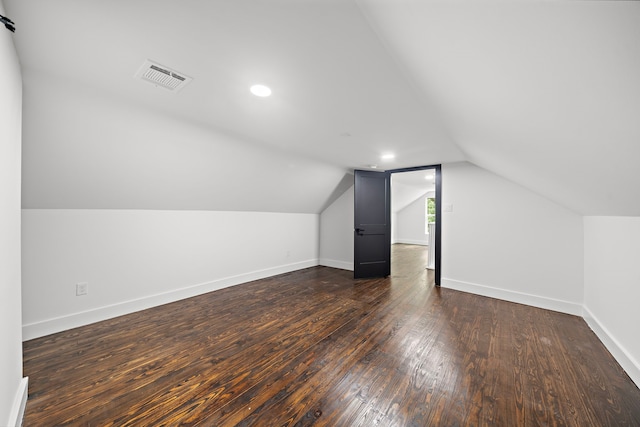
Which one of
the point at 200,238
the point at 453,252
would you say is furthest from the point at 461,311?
the point at 200,238

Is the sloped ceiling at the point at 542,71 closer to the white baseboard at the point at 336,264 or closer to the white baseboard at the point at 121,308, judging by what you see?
the white baseboard at the point at 121,308

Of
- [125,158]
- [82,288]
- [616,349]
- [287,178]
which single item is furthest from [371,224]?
[82,288]

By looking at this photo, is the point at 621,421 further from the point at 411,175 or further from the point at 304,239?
the point at 411,175

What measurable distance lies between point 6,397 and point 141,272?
1935 mm

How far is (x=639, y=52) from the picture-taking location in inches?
21.5

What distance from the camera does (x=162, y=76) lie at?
1646mm

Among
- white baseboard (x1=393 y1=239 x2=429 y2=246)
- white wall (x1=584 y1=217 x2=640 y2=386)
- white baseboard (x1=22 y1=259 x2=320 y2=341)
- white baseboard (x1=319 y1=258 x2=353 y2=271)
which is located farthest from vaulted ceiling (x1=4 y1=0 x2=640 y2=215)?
white baseboard (x1=393 y1=239 x2=429 y2=246)

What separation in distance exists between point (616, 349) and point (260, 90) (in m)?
3.63

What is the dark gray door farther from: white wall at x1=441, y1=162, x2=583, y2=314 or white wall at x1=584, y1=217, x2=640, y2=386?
white wall at x1=584, y1=217, x2=640, y2=386

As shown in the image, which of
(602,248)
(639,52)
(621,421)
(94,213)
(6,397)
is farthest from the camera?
(94,213)

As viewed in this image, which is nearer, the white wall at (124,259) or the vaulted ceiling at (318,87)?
the vaulted ceiling at (318,87)

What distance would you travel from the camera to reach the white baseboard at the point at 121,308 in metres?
2.38

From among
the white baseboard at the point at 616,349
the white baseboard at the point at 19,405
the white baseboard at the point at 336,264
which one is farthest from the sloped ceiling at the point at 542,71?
the white baseboard at the point at 336,264

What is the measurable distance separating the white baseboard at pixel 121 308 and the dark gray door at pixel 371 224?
1.94m
